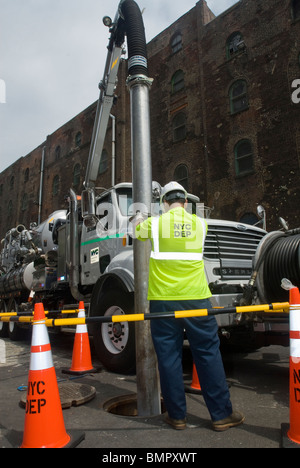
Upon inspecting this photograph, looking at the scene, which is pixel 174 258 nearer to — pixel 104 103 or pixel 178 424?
pixel 178 424

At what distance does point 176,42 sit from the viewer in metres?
19.1

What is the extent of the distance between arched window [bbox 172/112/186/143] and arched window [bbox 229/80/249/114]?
2.83 meters

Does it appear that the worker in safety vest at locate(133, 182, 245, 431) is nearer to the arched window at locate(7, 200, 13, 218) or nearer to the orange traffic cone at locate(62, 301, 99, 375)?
the orange traffic cone at locate(62, 301, 99, 375)

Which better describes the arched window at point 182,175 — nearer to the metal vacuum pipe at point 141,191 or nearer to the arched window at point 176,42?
the arched window at point 176,42

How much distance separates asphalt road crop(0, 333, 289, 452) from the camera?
250 cm

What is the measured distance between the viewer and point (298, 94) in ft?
44.5

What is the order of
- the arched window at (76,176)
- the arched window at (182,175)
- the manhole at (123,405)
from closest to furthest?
the manhole at (123,405)
the arched window at (182,175)
the arched window at (76,176)

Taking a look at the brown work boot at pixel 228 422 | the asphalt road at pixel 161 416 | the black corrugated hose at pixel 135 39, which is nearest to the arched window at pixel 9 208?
the asphalt road at pixel 161 416

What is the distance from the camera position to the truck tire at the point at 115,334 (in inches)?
179

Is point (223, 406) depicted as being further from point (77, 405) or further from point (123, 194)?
point (123, 194)

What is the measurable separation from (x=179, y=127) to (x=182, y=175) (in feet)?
8.77

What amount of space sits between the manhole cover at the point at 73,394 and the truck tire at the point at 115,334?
701 millimetres

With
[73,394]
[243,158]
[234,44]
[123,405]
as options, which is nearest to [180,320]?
[123,405]
